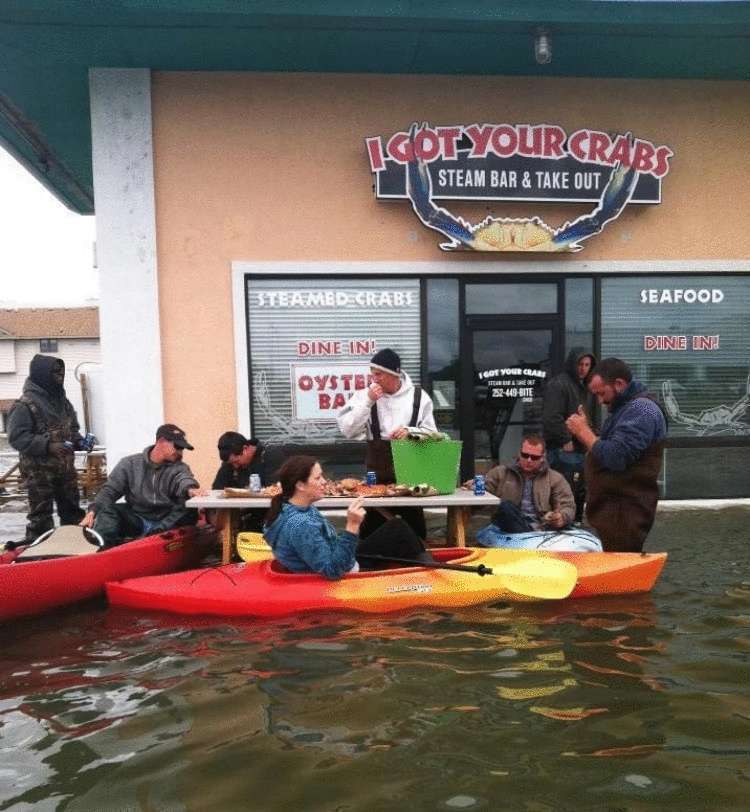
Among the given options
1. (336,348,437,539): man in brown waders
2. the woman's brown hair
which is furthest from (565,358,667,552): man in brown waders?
the woman's brown hair

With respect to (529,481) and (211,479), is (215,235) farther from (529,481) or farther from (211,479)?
(529,481)

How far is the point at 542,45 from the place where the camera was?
7.19 m

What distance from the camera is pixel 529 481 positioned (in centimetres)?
616

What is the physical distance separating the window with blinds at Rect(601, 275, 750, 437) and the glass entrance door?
2.69ft

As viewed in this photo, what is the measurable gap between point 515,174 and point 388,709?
259 inches

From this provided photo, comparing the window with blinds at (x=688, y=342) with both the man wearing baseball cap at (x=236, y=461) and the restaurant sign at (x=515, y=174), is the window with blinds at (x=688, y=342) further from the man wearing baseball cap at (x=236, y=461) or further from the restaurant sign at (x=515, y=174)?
the man wearing baseball cap at (x=236, y=461)

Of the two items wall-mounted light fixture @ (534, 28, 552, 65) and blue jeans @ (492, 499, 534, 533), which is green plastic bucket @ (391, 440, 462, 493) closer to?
blue jeans @ (492, 499, 534, 533)

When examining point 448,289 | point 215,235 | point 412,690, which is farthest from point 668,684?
point 215,235

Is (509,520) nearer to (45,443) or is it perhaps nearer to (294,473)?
(294,473)

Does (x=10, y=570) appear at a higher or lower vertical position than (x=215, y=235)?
lower

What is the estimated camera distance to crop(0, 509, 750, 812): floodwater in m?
2.70

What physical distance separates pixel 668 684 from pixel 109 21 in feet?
24.0

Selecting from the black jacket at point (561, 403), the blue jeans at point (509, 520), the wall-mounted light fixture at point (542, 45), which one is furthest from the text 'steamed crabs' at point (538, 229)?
the blue jeans at point (509, 520)

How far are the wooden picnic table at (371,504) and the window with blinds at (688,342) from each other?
391 centimetres
